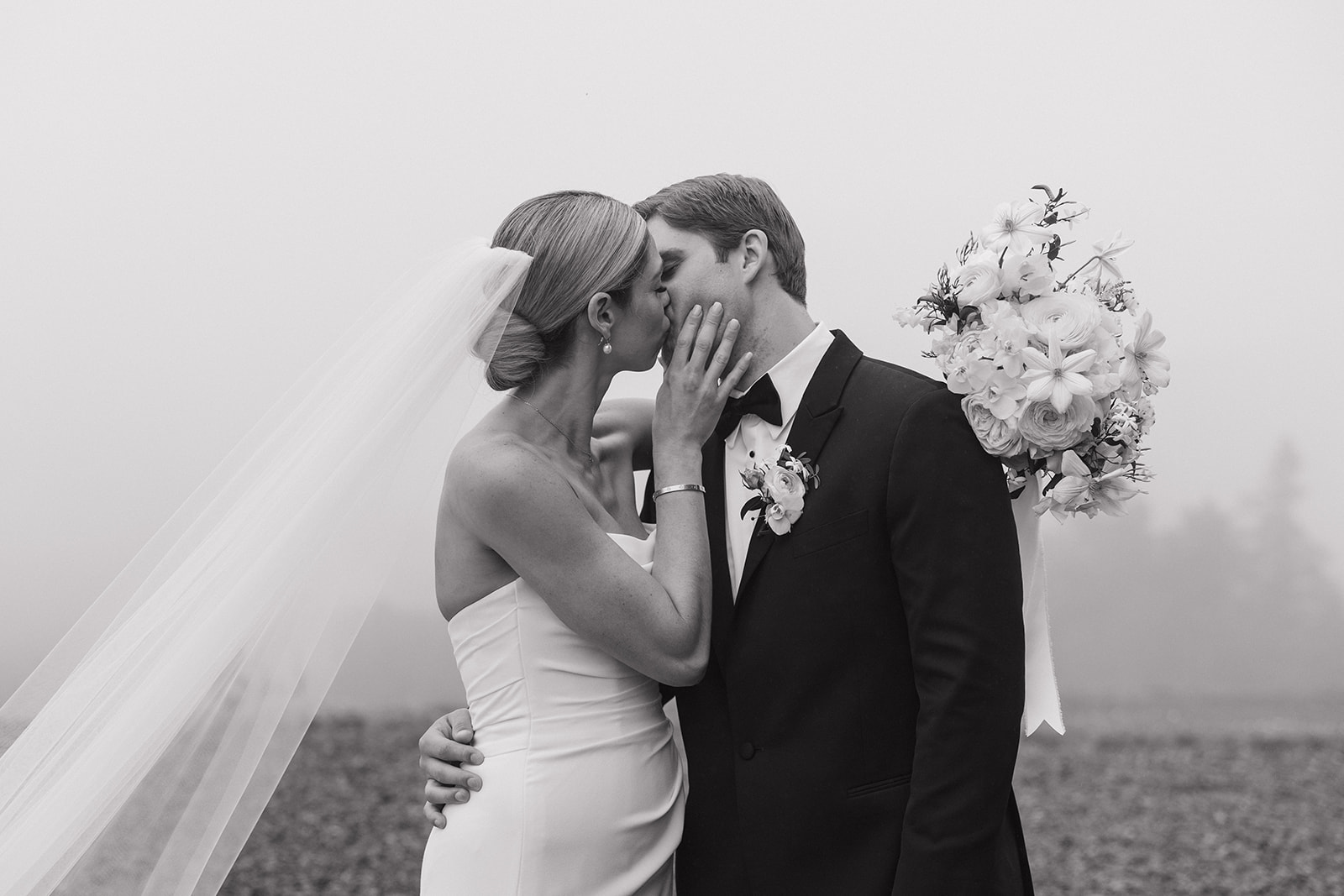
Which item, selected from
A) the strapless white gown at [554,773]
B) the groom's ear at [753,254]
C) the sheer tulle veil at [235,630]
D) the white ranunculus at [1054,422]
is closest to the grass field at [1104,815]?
the sheer tulle veil at [235,630]

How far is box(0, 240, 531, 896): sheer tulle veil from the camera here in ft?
9.43

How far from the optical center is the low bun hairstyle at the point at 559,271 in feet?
9.71

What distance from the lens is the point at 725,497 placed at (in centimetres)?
310

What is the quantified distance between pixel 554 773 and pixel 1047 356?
148cm

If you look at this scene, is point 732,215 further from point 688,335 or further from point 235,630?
point 235,630

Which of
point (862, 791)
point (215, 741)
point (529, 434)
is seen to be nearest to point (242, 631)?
point (215, 741)

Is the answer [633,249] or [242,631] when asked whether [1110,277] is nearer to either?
[633,249]

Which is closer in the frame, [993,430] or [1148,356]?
[993,430]

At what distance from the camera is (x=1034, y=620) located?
2980 millimetres

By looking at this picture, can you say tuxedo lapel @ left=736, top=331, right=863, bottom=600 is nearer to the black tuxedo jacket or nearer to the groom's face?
the black tuxedo jacket

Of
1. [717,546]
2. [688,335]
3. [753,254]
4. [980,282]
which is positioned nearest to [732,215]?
[753,254]

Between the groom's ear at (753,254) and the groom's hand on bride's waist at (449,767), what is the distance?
1.32 m

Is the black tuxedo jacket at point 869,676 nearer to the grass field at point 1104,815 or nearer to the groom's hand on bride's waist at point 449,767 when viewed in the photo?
the groom's hand on bride's waist at point 449,767

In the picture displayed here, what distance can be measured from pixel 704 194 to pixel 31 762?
215cm
